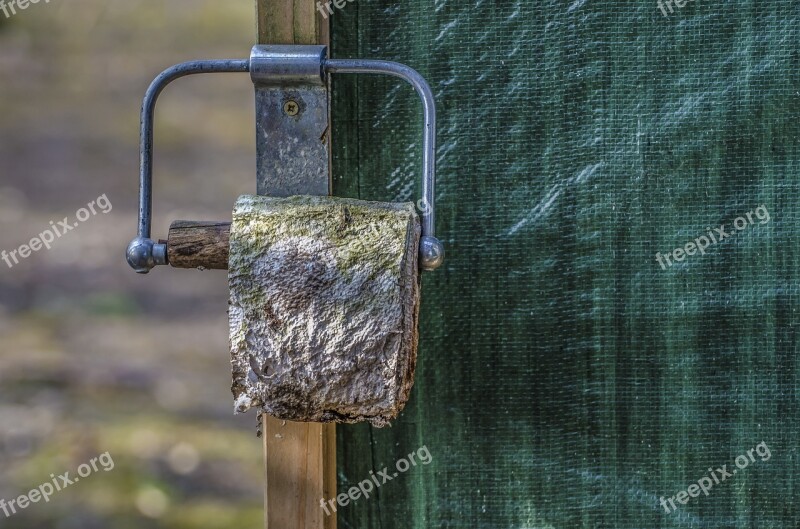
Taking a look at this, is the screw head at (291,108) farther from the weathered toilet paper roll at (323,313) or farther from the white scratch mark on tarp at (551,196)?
the white scratch mark on tarp at (551,196)

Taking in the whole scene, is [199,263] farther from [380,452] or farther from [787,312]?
[787,312]

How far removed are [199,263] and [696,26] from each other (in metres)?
0.76

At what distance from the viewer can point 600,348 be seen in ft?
3.83

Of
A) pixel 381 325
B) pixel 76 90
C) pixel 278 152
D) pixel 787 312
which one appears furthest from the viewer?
pixel 76 90

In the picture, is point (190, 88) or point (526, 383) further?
point (190, 88)

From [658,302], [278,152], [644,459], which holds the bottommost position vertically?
[644,459]

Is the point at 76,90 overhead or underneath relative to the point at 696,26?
overhead

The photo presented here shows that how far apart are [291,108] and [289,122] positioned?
0.06ft

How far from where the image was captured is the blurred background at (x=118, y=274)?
3096 mm

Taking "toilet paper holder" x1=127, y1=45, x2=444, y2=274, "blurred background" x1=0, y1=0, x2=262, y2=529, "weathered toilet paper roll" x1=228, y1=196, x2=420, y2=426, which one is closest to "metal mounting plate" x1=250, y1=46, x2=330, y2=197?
"toilet paper holder" x1=127, y1=45, x2=444, y2=274

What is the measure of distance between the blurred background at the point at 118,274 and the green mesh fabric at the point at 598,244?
2045 millimetres

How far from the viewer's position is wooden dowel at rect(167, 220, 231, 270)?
3.19ft

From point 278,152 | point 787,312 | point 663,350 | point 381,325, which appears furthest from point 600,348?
point 278,152

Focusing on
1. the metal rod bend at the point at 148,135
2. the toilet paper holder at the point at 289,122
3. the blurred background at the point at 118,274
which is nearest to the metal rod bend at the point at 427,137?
the toilet paper holder at the point at 289,122
